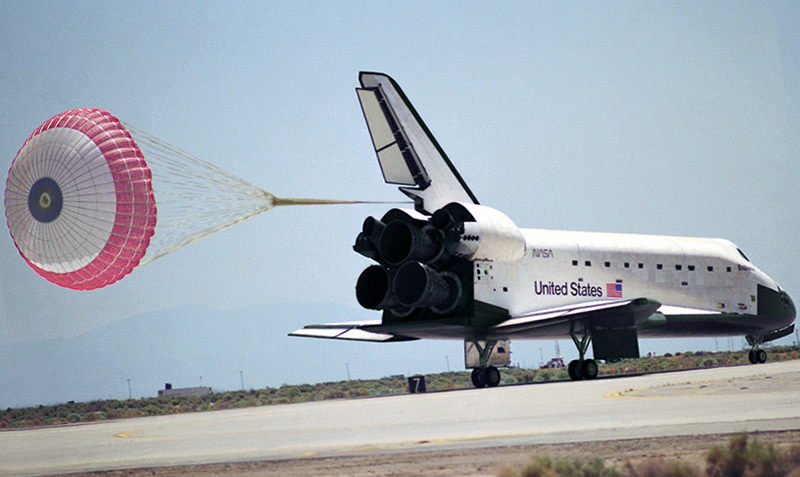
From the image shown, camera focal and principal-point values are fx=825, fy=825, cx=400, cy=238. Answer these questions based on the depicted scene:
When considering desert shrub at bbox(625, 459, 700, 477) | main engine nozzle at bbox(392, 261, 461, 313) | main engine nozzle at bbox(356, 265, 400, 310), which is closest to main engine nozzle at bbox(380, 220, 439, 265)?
Answer: main engine nozzle at bbox(392, 261, 461, 313)

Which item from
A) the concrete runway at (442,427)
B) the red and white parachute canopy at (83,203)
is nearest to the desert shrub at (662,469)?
the concrete runway at (442,427)

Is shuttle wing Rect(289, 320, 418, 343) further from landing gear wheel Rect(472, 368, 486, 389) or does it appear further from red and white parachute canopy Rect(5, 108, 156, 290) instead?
red and white parachute canopy Rect(5, 108, 156, 290)

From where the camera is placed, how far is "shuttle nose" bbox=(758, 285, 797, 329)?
3150 cm

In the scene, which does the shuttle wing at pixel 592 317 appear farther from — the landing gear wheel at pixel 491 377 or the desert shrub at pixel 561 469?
the desert shrub at pixel 561 469

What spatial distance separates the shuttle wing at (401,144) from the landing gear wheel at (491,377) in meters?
5.12

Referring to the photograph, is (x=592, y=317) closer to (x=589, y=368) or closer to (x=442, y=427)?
(x=589, y=368)

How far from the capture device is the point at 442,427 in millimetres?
12273

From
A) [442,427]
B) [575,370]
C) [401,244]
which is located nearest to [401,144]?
[401,244]

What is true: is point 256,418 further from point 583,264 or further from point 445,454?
point 583,264

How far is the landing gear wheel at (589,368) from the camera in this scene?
24.6 meters

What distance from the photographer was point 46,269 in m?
19.2

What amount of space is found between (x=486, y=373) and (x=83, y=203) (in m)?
12.7

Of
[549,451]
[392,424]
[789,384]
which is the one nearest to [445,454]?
[549,451]

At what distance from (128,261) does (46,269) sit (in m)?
2.01
